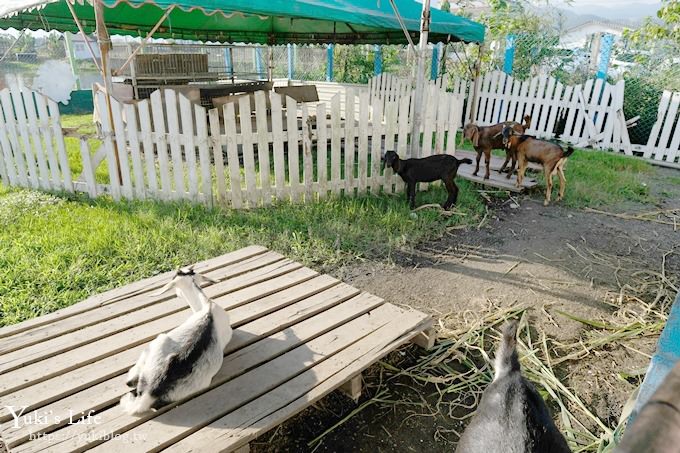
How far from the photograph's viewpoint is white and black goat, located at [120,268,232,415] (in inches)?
77.8

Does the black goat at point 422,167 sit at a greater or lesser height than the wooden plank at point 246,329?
greater

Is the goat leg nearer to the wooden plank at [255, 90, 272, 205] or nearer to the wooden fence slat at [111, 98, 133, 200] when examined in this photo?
the wooden plank at [255, 90, 272, 205]

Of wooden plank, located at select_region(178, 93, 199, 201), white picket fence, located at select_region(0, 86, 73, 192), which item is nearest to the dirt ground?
wooden plank, located at select_region(178, 93, 199, 201)

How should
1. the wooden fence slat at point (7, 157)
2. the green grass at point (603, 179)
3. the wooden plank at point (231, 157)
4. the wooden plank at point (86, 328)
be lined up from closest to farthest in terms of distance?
the wooden plank at point (86, 328)
the wooden plank at point (231, 157)
the wooden fence slat at point (7, 157)
the green grass at point (603, 179)

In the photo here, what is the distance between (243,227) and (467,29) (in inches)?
264

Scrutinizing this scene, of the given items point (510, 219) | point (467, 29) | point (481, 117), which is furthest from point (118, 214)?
point (481, 117)

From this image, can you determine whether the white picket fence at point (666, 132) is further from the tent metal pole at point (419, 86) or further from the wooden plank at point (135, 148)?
the wooden plank at point (135, 148)

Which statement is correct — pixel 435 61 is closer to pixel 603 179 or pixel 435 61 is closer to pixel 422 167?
pixel 603 179

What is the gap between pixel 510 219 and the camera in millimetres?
5508

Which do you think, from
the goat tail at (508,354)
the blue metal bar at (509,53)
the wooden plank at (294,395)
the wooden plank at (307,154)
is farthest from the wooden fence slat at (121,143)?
the blue metal bar at (509,53)

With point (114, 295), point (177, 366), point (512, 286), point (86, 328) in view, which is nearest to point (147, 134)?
point (114, 295)

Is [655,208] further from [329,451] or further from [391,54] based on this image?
[391,54]

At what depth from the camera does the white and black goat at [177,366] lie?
198cm

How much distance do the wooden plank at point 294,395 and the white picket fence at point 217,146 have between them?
3.03 metres
